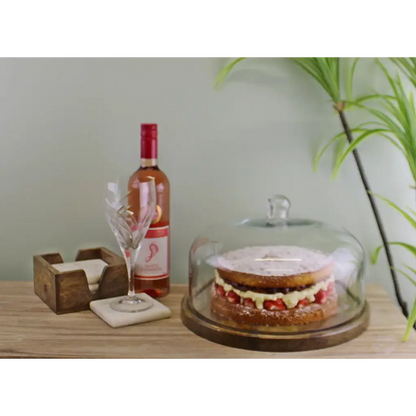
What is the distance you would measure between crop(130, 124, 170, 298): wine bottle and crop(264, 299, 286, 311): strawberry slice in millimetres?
330

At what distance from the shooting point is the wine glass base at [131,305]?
1.15m

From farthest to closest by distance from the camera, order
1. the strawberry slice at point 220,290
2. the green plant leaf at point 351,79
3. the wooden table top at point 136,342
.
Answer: the green plant leaf at point 351,79 → the strawberry slice at point 220,290 → the wooden table top at point 136,342

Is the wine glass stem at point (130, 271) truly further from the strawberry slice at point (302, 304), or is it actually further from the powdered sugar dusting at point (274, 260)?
the strawberry slice at point (302, 304)

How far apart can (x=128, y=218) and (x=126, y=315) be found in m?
0.20

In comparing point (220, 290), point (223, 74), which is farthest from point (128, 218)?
point (223, 74)

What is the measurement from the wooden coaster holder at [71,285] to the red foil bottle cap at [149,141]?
0.82 ft

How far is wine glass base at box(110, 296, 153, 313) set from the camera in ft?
3.79

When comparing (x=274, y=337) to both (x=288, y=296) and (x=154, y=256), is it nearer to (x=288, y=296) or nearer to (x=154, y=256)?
(x=288, y=296)

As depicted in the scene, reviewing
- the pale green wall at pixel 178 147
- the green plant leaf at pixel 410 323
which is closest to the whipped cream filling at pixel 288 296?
the green plant leaf at pixel 410 323

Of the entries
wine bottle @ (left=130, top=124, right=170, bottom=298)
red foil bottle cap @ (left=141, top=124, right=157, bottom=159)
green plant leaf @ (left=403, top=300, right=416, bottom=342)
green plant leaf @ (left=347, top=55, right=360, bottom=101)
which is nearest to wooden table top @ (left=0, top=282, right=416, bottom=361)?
green plant leaf @ (left=403, top=300, right=416, bottom=342)

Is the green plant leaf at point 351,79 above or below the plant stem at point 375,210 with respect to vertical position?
above

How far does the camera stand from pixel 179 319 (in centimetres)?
116
